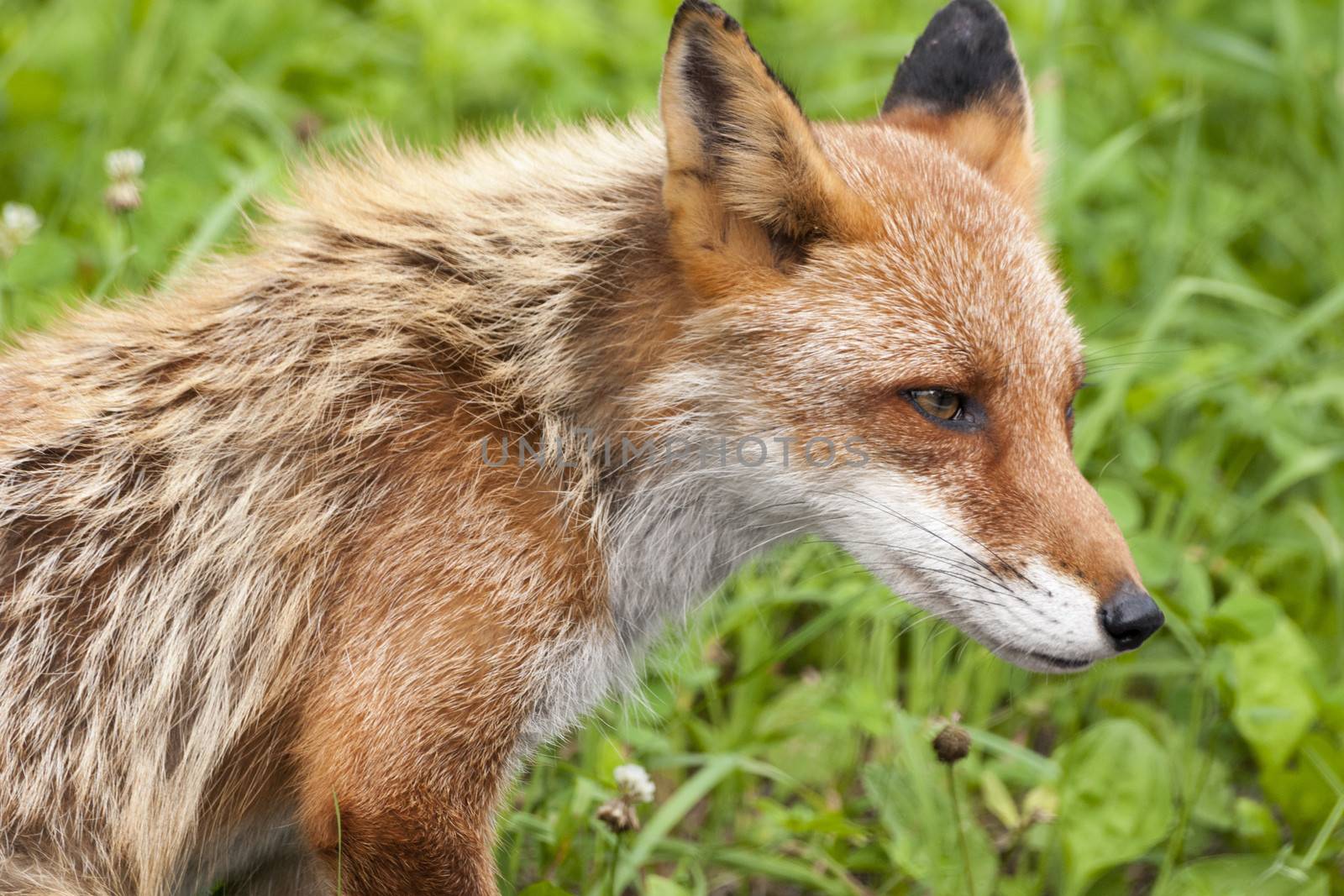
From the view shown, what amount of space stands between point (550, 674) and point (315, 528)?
2.29 ft

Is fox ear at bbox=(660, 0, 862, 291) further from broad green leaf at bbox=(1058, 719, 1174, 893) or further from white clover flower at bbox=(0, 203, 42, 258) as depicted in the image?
white clover flower at bbox=(0, 203, 42, 258)

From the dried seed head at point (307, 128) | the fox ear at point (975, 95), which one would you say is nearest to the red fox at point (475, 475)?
the fox ear at point (975, 95)

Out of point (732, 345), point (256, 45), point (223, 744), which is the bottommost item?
point (223, 744)

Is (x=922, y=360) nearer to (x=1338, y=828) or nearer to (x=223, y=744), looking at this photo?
(x=223, y=744)

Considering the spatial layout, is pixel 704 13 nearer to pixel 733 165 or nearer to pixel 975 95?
pixel 733 165

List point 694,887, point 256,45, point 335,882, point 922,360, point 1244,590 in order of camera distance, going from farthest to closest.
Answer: point 256,45 < point 1244,590 < point 694,887 < point 922,360 < point 335,882

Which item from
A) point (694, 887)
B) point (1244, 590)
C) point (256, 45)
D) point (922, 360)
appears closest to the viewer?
point (922, 360)

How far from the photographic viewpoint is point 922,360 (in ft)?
11.2

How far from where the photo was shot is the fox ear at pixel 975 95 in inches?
163

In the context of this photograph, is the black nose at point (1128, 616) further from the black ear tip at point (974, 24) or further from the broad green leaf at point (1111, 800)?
the black ear tip at point (974, 24)

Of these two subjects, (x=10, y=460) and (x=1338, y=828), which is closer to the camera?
(x=10, y=460)

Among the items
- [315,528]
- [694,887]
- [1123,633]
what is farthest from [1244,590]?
[315,528]

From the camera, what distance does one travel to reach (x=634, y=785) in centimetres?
359

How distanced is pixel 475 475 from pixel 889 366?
3.58 ft
